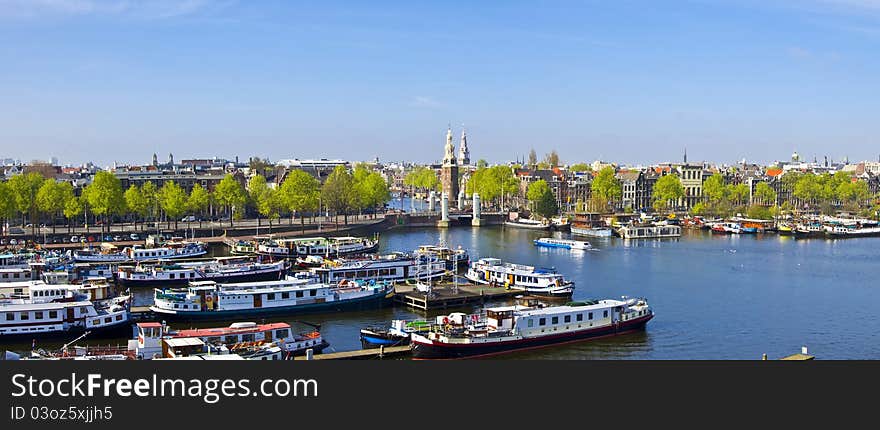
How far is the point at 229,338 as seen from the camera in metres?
18.9

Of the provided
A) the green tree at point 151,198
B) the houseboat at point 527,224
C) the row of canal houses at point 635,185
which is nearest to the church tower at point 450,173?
the row of canal houses at point 635,185

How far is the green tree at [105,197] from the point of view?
45188 millimetres

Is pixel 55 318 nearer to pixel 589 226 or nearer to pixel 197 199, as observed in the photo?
Result: pixel 197 199

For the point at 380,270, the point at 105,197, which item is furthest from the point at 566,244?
the point at 105,197

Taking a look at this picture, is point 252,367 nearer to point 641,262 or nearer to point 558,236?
point 641,262

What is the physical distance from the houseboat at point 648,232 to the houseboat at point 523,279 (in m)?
21.5

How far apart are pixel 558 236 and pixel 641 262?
48.8 ft

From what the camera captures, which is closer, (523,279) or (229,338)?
(229,338)

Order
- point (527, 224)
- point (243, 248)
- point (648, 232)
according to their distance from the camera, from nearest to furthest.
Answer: point (243, 248) → point (648, 232) → point (527, 224)

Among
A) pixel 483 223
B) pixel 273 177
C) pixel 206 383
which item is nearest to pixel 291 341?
pixel 206 383

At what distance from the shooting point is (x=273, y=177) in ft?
240

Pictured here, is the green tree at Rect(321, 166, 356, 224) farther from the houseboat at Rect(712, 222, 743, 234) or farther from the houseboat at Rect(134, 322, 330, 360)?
the houseboat at Rect(134, 322, 330, 360)

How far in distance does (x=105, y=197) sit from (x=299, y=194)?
1085cm

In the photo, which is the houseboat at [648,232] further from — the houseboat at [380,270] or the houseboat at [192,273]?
the houseboat at [192,273]
